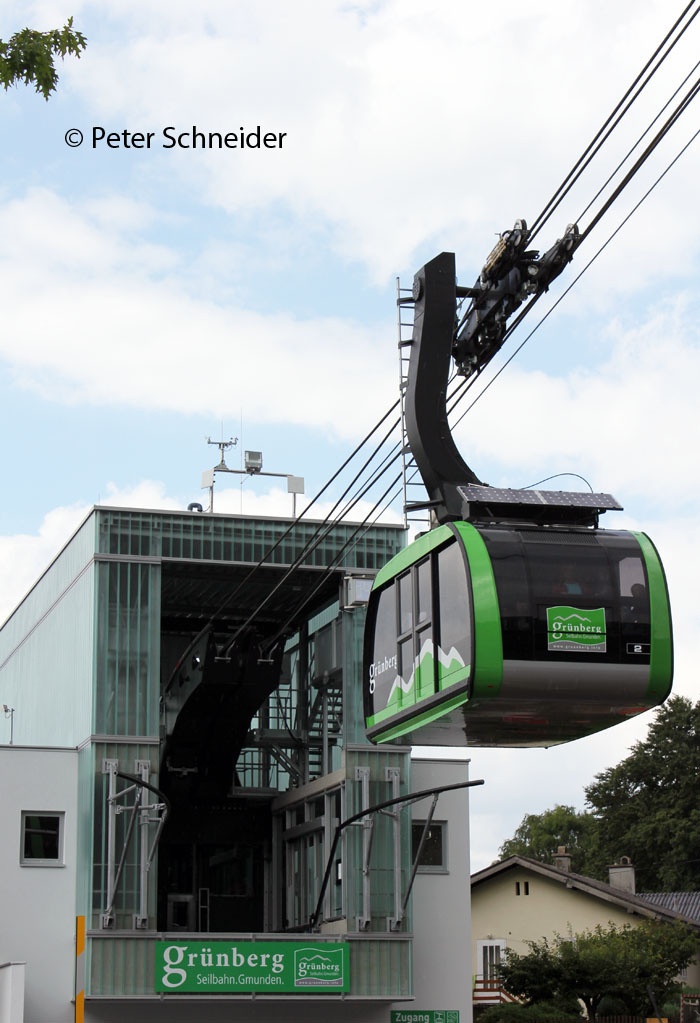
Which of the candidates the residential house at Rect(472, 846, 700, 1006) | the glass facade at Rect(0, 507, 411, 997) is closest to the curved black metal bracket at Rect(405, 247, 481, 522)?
the glass facade at Rect(0, 507, 411, 997)

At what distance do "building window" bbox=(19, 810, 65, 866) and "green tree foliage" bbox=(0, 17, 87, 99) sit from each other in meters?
18.4

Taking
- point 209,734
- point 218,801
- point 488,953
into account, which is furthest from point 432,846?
point 488,953

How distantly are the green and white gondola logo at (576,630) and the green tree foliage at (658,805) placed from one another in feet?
188

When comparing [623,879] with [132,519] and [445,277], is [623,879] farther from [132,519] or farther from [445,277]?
[445,277]

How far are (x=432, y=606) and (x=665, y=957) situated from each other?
98.7 feet

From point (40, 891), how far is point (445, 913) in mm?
7201

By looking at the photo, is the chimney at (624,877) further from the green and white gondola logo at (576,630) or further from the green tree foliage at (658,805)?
the green and white gondola logo at (576,630)

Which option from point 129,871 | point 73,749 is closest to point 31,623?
point 73,749

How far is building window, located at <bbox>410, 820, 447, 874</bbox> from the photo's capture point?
28.6 metres

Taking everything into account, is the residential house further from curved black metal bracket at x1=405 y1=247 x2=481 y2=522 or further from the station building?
curved black metal bracket at x1=405 y1=247 x2=481 y2=522

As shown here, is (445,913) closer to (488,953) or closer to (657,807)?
(488,953)

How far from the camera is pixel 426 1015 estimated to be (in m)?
27.7

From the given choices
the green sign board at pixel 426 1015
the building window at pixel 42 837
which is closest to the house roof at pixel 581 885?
the green sign board at pixel 426 1015

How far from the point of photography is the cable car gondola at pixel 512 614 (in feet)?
44.3
